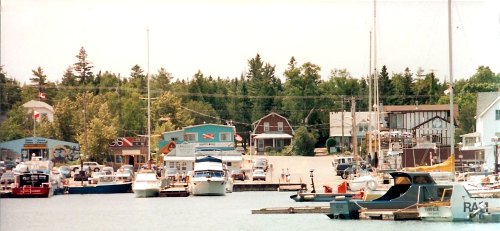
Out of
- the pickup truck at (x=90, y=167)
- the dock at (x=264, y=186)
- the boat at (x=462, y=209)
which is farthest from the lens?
the pickup truck at (x=90, y=167)

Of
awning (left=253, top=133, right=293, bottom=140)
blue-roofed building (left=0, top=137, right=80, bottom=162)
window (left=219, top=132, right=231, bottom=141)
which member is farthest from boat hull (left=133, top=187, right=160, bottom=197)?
awning (left=253, top=133, right=293, bottom=140)

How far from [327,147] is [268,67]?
1932cm

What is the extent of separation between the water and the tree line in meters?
33.3

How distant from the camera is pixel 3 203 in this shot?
73.7 meters

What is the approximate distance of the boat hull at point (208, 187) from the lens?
77438mm

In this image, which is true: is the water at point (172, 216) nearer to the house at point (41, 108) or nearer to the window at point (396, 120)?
the window at point (396, 120)

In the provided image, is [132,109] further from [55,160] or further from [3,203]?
[3,203]

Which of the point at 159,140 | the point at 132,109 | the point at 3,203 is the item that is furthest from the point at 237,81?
the point at 3,203

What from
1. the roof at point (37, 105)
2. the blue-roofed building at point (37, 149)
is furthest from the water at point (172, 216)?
the roof at point (37, 105)

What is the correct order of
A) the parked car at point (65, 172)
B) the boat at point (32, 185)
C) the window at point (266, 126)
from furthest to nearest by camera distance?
the window at point (266, 126)
the parked car at point (65, 172)
the boat at point (32, 185)

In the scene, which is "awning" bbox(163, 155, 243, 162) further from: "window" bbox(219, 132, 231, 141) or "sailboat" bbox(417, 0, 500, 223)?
"sailboat" bbox(417, 0, 500, 223)

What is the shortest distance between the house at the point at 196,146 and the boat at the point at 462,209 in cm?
4522

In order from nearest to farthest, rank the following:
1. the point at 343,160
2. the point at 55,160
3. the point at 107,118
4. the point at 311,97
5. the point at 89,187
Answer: the point at 89,187, the point at 343,160, the point at 55,160, the point at 107,118, the point at 311,97

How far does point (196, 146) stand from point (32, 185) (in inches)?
925
